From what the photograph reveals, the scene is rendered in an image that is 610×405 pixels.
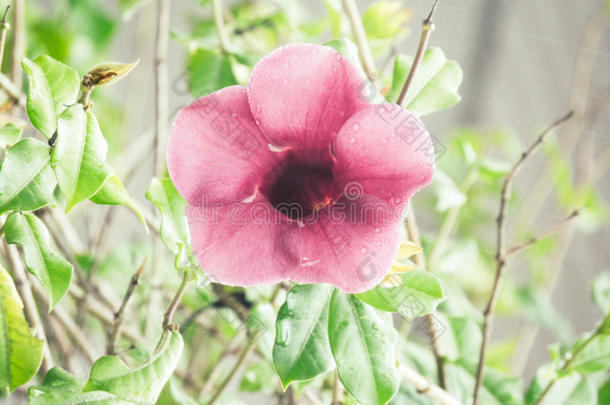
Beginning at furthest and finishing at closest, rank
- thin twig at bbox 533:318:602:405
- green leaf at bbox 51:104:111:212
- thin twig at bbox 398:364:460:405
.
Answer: thin twig at bbox 533:318:602:405, thin twig at bbox 398:364:460:405, green leaf at bbox 51:104:111:212

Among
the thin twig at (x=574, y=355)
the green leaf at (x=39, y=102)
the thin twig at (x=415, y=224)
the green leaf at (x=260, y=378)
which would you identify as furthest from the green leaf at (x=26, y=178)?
the thin twig at (x=574, y=355)

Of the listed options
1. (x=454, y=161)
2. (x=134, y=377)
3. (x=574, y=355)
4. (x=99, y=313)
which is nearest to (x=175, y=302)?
(x=134, y=377)

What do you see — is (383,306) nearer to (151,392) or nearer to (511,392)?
(151,392)

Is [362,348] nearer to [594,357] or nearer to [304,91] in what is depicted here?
[304,91]

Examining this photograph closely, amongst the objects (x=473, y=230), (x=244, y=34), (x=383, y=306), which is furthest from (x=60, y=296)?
(x=473, y=230)

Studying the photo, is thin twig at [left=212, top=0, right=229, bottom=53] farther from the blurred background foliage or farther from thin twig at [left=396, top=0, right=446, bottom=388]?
thin twig at [left=396, top=0, right=446, bottom=388]

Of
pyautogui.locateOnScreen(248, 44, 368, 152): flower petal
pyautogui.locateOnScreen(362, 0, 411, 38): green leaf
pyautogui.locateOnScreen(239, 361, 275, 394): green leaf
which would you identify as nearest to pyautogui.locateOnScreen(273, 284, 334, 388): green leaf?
pyautogui.locateOnScreen(248, 44, 368, 152): flower petal

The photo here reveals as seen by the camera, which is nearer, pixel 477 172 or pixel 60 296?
pixel 60 296
